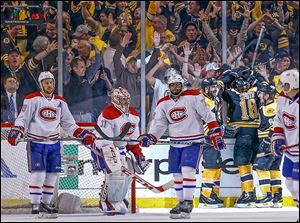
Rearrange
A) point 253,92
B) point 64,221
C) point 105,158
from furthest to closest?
point 253,92 → point 105,158 → point 64,221

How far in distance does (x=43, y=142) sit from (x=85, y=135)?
409 millimetres

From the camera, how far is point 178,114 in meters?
11.4

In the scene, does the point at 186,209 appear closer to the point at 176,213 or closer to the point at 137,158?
the point at 176,213

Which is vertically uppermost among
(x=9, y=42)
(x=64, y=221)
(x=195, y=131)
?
(x=9, y=42)

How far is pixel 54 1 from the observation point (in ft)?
43.1

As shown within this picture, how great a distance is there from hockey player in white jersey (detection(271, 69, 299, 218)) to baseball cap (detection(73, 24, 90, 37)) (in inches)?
123

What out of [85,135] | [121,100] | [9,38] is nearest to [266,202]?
[121,100]

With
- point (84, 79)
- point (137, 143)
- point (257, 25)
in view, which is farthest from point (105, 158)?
point (257, 25)

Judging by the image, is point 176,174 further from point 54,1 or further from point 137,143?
point 54,1

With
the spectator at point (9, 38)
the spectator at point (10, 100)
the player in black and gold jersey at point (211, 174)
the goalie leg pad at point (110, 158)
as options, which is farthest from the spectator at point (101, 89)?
the goalie leg pad at point (110, 158)

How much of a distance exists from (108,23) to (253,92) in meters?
1.68

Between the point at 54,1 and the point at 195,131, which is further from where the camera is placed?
the point at 54,1

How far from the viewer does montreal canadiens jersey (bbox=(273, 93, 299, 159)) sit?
10555 millimetres

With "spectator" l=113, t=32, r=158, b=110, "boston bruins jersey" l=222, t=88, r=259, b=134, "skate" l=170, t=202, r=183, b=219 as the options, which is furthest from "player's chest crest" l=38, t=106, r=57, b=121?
"boston bruins jersey" l=222, t=88, r=259, b=134
